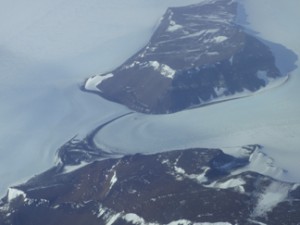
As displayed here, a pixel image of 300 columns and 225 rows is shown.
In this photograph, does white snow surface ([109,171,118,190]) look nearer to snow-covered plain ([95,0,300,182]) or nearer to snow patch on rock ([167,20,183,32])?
snow-covered plain ([95,0,300,182])

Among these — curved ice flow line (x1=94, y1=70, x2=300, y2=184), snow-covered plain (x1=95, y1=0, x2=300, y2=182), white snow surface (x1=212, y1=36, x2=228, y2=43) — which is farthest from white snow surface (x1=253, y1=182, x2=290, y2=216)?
white snow surface (x1=212, y1=36, x2=228, y2=43)

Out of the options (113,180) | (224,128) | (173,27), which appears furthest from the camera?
(173,27)

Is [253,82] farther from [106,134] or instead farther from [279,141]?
[106,134]

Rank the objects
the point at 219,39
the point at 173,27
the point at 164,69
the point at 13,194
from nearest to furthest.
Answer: the point at 13,194
the point at 164,69
the point at 219,39
the point at 173,27

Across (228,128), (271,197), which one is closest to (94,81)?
(228,128)

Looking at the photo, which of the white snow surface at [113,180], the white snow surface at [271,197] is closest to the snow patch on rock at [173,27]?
the white snow surface at [113,180]

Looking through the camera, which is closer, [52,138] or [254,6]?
[52,138]

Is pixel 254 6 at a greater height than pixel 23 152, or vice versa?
pixel 254 6

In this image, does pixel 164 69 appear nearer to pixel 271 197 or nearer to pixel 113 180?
pixel 113 180

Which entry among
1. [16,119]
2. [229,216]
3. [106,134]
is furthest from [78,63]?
[229,216]
